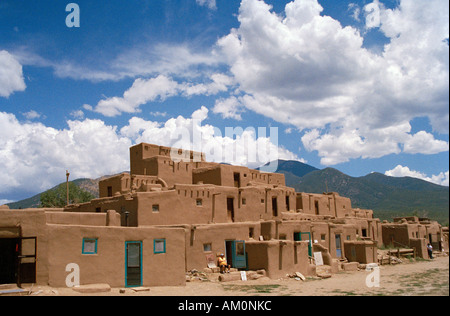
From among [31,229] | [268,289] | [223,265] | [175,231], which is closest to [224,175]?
[223,265]

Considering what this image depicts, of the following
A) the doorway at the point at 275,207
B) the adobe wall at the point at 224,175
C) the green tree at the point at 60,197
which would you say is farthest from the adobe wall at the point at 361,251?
the green tree at the point at 60,197

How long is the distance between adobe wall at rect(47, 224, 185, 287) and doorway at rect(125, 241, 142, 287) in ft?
0.60

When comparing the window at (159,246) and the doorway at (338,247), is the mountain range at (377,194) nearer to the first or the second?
the doorway at (338,247)

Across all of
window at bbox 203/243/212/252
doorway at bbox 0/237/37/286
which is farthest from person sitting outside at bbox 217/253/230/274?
doorway at bbox 0/237/37/286

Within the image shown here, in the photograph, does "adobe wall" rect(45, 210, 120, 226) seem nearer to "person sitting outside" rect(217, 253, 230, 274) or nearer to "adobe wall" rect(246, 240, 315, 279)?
"person sitting outside" rect(217, 253, 230, 274)

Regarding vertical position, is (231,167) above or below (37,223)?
above

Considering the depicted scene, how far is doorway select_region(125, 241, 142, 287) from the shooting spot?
60.8 feet

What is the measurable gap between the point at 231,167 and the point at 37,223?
19.0 m

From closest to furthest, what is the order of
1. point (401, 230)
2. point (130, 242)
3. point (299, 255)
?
1. point (130, 242)
2. point (299, 255)
3. point (401, 230)

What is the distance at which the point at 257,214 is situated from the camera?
32.0 metres

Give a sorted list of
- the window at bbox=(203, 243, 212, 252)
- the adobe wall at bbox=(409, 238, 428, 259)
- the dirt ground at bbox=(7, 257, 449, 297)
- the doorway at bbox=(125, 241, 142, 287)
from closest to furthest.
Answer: the dirt ground at bbox=(7, 257, 449, 297) → the doorway at bbox=(125, 241, 142, 287) → the window at bbox=(203, 243, 212, 252) → the adobe wall at bbox=(409, 238, 428, 259)

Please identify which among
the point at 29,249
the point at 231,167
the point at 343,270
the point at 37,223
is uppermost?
the point at 231,167
